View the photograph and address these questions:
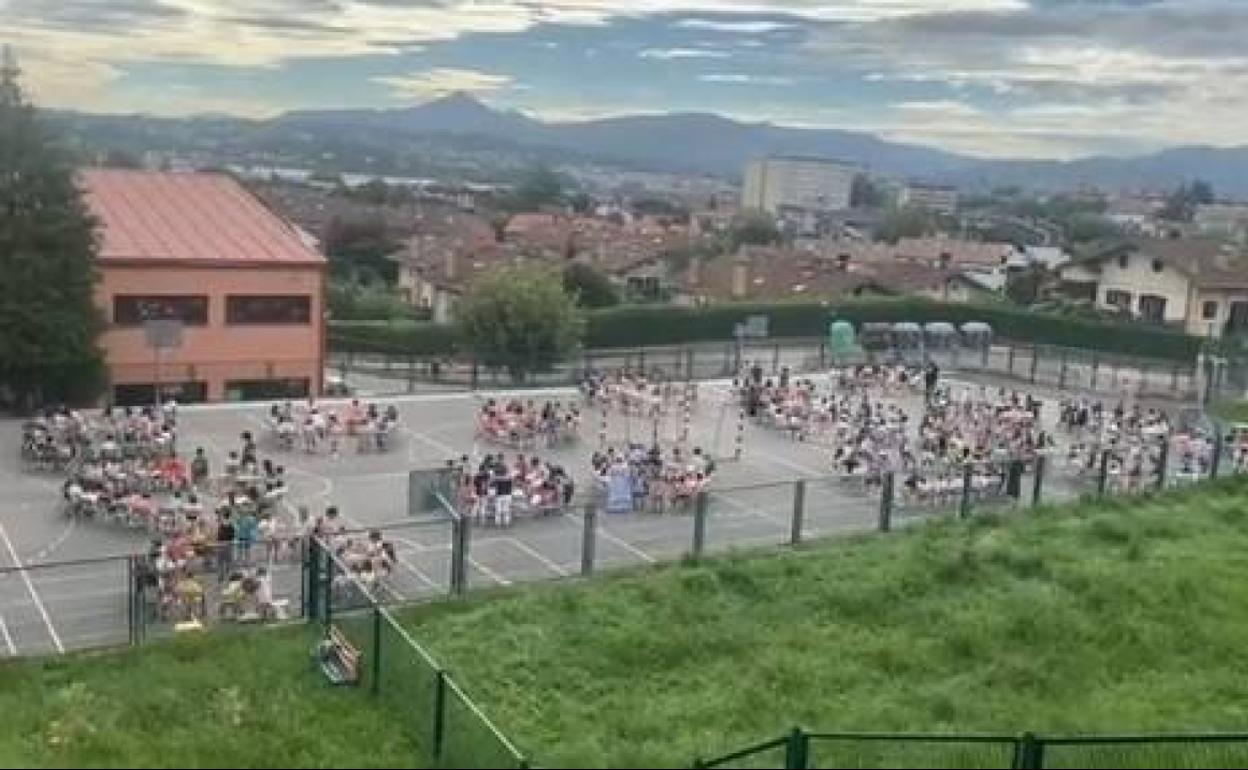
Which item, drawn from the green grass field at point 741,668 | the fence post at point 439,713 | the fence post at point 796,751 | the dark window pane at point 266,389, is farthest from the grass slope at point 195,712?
the dark window pane at point 266,389

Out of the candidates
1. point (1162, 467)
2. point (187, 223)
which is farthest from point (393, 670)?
point (187, 223)

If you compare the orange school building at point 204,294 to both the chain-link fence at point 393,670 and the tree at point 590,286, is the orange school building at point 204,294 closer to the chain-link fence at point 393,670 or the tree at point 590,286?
the chain-link fence at point 393,670

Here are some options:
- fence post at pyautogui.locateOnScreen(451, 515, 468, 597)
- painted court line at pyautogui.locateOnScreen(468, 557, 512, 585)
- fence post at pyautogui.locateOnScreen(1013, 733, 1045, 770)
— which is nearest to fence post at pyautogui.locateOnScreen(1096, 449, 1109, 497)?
painted court line at pyautogui.locateOnScreen(468, 557, 512, 585)

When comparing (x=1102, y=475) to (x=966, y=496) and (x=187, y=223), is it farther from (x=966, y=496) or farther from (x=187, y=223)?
(x=187, y=223)

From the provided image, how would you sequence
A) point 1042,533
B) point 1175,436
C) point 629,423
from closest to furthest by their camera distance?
point 1042,533 → point 1175,436 → point 629,423

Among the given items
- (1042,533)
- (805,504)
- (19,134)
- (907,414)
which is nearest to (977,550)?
(1042,533)

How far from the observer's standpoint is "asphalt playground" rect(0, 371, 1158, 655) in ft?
62.1

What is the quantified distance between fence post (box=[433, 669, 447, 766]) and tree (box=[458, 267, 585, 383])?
3599 centimetres

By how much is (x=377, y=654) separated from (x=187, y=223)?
32814 millimetres

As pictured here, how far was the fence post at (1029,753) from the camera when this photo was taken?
11.2m

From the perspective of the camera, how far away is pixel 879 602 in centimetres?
1817

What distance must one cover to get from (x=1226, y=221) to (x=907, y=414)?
592 ft

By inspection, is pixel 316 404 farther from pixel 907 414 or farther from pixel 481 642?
pixel 481 642

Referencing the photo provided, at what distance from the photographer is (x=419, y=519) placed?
79.8ft
